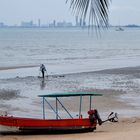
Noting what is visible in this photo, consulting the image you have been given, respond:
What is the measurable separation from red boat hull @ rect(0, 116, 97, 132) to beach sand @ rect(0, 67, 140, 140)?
26 cm

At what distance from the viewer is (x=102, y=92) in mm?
26672

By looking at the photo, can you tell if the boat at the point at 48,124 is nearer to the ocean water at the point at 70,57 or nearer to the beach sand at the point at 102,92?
the beach sand at the point at 102,92

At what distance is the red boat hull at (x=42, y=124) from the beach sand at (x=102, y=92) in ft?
0.86

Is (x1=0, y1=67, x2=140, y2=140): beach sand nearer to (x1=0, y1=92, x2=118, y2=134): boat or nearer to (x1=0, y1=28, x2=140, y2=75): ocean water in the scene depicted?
(x1=0, y1=92, x2=118, y2=134): boat

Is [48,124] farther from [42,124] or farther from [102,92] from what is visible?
[102,92]

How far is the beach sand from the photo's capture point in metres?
14.4

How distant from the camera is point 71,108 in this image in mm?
20984

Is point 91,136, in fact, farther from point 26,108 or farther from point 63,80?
point 63,80

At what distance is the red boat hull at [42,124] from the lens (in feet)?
47.4

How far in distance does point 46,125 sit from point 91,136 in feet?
5.55

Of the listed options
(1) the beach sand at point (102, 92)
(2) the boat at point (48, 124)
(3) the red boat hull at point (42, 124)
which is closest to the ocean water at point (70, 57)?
(2) the boat at point (48, 124)

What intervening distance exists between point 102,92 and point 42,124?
494 inches

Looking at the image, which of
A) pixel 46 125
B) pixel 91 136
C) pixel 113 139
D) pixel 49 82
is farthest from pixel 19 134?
pixel 49 82

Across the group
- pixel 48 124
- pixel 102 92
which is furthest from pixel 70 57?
pixel 48 124
